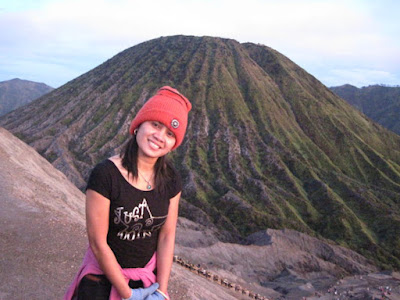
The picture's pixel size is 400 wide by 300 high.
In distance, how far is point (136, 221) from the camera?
368 cm

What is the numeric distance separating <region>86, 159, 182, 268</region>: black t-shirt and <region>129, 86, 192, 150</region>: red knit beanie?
589 mm

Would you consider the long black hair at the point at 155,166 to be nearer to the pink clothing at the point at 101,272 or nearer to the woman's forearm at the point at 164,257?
the woman's forearm at the point at 164,257

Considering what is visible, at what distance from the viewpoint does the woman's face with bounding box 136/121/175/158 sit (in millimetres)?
3797

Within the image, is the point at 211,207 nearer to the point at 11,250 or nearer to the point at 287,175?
the point at 287,175

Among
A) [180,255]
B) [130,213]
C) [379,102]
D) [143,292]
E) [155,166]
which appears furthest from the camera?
[379,102]

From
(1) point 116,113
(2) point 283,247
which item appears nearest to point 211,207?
(2) point 283,247

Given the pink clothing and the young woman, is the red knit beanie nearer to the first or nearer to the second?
the young woman

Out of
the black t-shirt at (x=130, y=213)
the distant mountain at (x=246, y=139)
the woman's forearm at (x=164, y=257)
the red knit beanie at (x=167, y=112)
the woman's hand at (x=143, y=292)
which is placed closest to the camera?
the black t-shirt at (x=130, y=213)

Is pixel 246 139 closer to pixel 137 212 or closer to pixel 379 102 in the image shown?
pixel 137 212

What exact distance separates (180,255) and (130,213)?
90.4 feet

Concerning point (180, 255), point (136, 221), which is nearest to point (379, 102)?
point (180, 255)

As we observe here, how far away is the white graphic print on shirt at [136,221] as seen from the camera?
359cm

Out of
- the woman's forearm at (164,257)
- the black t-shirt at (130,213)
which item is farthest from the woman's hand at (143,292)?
the black t-shirt at (130,213)

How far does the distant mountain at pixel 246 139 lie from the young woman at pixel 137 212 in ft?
134
